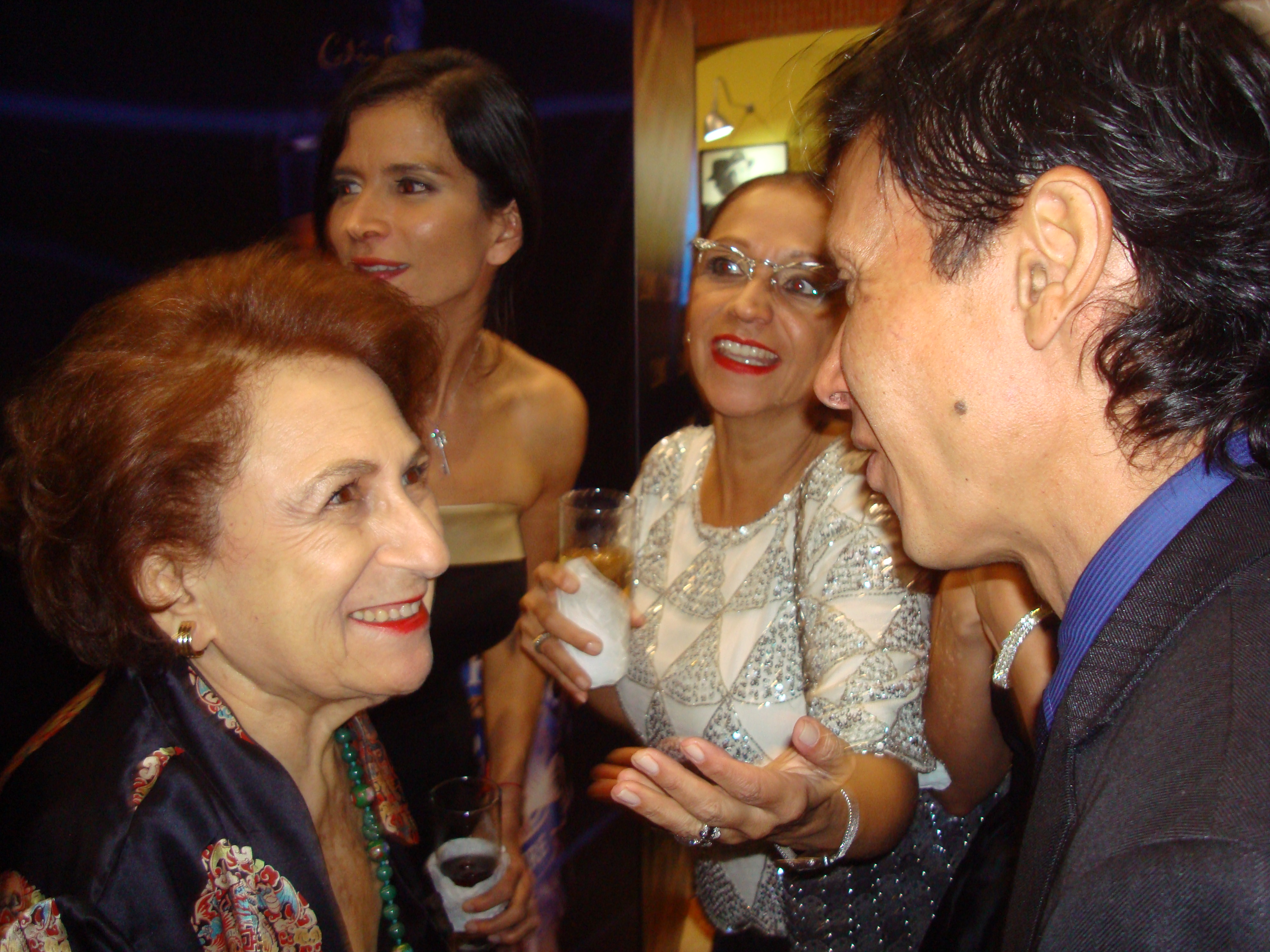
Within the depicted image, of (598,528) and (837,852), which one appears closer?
(837,852)

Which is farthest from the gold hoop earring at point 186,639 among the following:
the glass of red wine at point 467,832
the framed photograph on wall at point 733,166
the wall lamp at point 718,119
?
the wall lamp at point 718,119

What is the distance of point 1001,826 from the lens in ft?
4.67

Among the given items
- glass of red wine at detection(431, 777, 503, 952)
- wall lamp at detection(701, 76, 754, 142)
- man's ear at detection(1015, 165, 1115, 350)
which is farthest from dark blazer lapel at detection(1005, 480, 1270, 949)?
wall lamp at detection(701, 76, 754, 142)

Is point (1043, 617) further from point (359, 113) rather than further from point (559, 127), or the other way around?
point (559, 127)

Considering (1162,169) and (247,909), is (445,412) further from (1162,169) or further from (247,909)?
(1162,169)

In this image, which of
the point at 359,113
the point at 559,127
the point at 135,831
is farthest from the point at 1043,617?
the point at 559,127

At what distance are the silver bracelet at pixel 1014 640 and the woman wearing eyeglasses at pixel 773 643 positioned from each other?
0.21 meters

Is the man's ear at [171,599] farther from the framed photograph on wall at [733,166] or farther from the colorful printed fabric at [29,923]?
the framed photograph on wall at [733,166]

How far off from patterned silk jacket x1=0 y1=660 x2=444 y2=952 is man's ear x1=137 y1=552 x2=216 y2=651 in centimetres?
7

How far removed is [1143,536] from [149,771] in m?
1.31

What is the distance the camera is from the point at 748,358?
1984 millimetres

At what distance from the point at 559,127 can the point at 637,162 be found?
0.44 meters

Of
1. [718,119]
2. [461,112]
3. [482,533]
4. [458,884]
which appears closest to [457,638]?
[482,533]

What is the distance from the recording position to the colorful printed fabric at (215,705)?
4.15 ft
